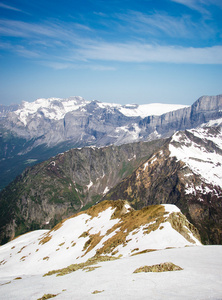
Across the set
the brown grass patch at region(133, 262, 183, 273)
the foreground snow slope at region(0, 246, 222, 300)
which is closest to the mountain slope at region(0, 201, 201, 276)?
the foreground snow slope at region(0, 246, 222, 300)

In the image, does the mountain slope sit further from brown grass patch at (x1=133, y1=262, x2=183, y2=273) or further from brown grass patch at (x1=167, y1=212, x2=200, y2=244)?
brown grass patch at (x1=133, y1=262, x2=183, y2=273)

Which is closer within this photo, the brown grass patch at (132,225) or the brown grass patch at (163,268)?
the brown grass patch at (163,268)

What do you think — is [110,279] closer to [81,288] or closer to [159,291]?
[81,288]

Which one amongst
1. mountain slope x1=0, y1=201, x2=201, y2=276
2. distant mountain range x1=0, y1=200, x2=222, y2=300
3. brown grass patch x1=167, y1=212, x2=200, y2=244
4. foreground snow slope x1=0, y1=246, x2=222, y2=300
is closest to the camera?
foreground snow slope x1=0, y1=246, x2=222, y2=300

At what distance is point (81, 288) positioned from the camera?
1042 inches

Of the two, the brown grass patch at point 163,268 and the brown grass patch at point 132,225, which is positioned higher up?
the brown grass patch at point 163,268

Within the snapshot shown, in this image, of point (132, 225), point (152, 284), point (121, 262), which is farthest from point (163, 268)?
point (132, 225)

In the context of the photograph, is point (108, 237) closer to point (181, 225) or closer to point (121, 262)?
point (181, 225)

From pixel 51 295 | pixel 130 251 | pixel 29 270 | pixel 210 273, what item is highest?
pixel 210 273

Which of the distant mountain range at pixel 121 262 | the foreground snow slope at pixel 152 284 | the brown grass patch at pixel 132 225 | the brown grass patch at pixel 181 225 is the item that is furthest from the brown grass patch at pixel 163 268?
the brown grass patch at pixel 132 225

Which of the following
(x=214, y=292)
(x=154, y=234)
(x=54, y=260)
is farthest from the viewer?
(x=54, y=260)

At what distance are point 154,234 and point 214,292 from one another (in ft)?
124


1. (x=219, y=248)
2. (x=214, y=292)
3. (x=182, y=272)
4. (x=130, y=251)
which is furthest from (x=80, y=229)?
(x=214, y=292)

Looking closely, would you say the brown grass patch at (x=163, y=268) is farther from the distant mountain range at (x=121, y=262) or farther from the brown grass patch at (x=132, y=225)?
the brown grass patch at (x=132, y=225)
